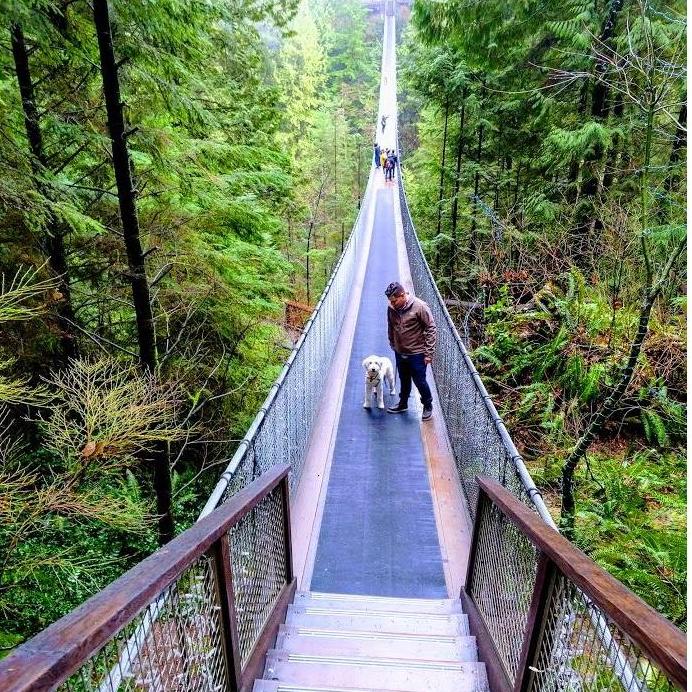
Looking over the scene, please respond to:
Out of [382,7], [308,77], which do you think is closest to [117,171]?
[308,77]

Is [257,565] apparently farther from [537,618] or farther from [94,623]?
[94,623]

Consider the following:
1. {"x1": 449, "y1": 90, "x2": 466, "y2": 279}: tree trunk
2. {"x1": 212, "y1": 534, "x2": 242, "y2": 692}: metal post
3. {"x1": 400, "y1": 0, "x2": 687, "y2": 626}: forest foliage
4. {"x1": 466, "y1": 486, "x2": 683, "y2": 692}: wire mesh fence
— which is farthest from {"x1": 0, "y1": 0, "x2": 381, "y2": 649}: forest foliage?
{"x1": 449, "y1": 90, "x2": 466, "y2": 279}: tree trunk

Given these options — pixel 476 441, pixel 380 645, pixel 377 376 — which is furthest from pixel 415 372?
pixel 380 645

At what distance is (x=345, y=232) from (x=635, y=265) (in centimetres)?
2833

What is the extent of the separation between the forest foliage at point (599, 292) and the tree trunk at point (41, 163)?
16.3 feet

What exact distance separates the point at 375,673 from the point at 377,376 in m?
3.68

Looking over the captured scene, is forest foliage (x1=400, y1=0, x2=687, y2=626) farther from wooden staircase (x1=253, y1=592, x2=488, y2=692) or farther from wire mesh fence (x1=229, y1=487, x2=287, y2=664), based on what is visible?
wire mesh fence (x1=229, y1=487, x2=287, y2=664)

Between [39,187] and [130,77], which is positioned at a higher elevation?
[130,77]

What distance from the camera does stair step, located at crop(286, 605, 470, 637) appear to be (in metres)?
2.88

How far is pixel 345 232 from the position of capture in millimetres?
35406

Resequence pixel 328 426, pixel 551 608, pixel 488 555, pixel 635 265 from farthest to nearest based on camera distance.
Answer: pixel 635 265
pixel 328 426
pixel 488 555
pixel 551 608

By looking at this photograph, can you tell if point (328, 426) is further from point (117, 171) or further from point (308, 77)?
point (308, 77)

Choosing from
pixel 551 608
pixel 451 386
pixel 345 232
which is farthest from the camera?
pixel 345 232

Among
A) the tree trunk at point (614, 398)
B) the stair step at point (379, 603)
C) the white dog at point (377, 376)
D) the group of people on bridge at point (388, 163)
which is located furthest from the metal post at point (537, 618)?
the group of people on bridge at point (388, 163)
